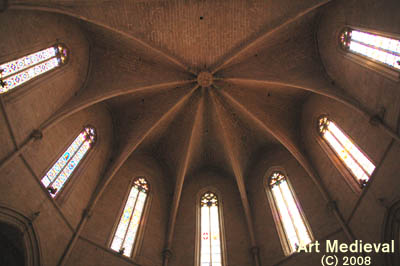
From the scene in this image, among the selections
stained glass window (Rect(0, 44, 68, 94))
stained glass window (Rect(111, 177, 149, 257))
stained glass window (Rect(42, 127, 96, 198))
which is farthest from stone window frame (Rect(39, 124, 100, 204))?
stained glass window (Rect(0, 44, 68, 94))

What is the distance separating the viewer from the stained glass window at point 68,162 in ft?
31.1

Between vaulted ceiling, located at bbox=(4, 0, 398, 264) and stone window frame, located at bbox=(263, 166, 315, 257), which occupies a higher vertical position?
vaulted ceiling, located at bbox=(4, 0, 398, 264)

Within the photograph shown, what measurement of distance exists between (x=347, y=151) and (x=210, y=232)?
19.5 ft

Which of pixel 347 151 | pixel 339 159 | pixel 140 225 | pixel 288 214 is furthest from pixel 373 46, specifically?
pixel 140 225

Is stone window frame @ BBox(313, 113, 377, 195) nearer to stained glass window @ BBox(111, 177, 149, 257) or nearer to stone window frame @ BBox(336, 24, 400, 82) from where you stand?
stone window frame @ BBox(336, 24, 400, 82)

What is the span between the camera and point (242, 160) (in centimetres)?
1451

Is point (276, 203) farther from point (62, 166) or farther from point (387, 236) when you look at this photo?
point (62, 166)

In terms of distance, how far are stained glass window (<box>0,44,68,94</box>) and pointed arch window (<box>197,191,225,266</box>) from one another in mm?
8148

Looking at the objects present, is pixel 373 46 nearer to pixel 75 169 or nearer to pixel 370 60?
pixel 370 60

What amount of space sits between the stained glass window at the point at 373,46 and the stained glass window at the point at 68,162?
10242mm

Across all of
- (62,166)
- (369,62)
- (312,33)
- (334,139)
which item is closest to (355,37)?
(369,62)

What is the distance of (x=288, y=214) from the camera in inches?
444

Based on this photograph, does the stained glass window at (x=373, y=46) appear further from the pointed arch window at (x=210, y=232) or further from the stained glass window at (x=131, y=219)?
the stained glass window at (x=131, y=219)

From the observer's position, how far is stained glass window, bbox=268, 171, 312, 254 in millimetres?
10352
